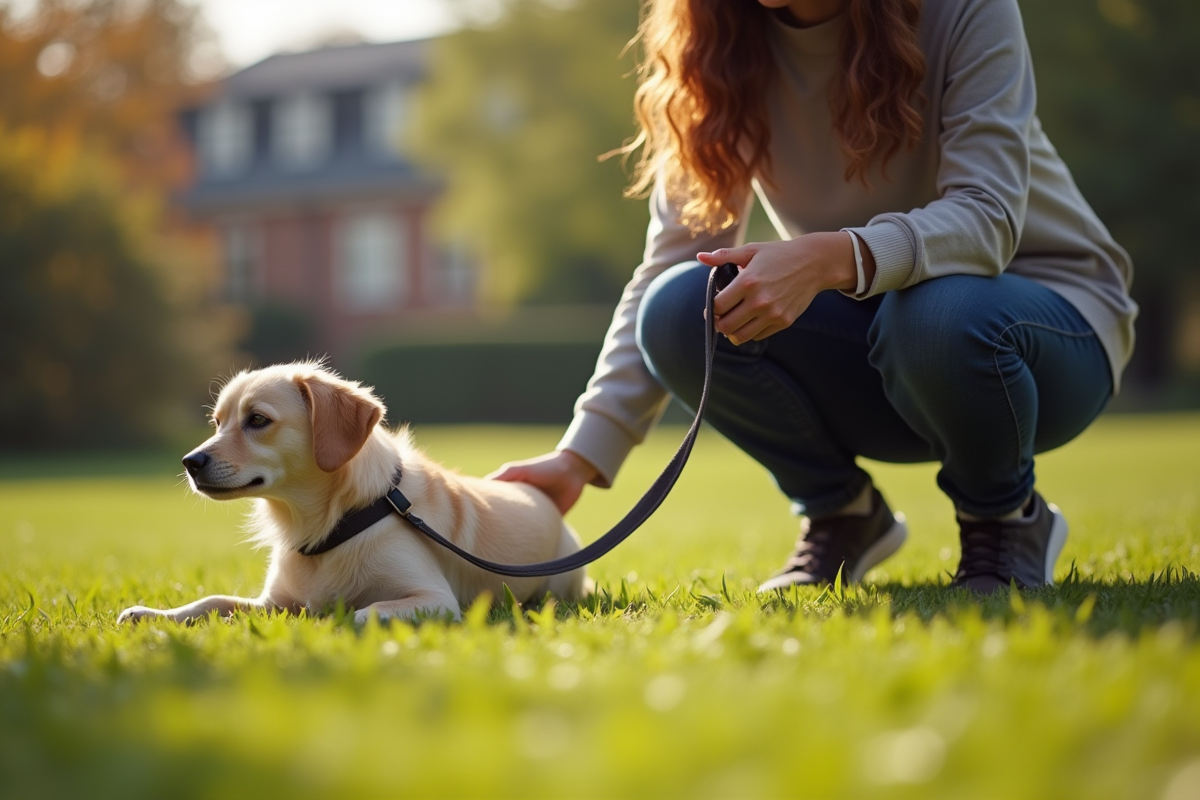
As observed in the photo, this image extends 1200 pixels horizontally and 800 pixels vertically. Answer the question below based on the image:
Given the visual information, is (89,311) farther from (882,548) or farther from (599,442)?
(882,548)

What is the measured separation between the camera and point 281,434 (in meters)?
3.33

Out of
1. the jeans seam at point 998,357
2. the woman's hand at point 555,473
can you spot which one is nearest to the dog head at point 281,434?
the woman's hand at point 555,473

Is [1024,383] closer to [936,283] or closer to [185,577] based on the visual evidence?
[936,283]

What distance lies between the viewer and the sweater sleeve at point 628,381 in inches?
142

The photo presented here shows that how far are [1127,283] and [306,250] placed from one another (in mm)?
32795

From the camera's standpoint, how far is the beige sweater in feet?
9.92

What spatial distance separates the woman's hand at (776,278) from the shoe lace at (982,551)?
90cm

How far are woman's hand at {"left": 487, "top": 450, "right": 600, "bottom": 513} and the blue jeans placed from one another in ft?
1.27

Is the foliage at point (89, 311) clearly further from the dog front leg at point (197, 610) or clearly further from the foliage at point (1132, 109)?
the foliage at point (1132, 109)

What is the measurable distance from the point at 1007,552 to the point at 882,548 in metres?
0.55

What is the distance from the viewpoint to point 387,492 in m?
3.27

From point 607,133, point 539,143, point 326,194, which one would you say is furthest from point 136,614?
point 326,194

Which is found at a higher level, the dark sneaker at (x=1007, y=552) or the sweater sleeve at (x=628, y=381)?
the sweater sleeve at (x=628, y=381)

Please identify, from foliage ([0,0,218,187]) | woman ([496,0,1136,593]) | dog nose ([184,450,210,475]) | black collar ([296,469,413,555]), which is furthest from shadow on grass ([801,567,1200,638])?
foliage ([0,0,218,187])
